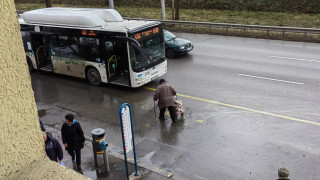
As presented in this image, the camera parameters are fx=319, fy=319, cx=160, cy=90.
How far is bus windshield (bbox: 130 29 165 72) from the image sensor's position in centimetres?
1282

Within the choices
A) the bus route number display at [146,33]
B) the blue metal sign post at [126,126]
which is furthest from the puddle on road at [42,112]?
the blue metal sign post at [126,126]

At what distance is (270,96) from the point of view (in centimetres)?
1206

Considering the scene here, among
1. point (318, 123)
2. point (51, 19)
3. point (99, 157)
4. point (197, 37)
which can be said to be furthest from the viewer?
point (197, 37)

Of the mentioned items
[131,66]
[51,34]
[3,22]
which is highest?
[3,22]

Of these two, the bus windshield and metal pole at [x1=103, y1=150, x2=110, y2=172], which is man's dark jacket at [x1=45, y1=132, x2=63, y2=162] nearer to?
metal pole at [x1=103, y1=150, x2=110, y2=172]

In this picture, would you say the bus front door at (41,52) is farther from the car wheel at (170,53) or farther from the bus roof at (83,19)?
the car wheel at (170,53)

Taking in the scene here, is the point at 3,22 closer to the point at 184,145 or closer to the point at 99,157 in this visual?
the point at 99,157

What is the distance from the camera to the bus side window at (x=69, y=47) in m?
14.4

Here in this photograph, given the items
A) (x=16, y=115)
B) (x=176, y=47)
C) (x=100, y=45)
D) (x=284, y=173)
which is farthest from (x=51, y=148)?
(x=176, y=47)

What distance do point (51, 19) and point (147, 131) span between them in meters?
8.20

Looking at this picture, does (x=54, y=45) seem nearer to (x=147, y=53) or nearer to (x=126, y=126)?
(x=147, y=53)

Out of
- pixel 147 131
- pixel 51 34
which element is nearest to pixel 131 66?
pixel 147 131

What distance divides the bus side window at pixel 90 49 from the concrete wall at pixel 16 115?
1200 cm

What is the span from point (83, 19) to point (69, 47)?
5.47ft
